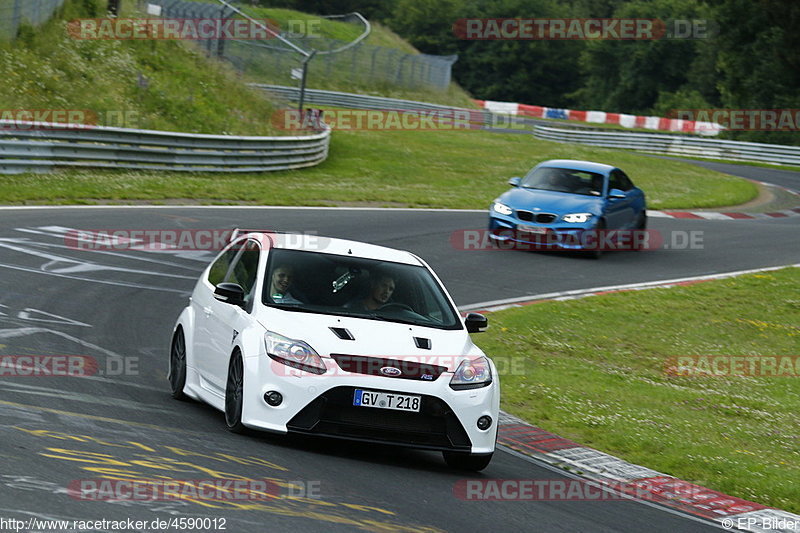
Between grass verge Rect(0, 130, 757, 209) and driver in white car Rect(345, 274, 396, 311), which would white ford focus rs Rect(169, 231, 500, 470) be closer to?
driver in white car Rect(345, 274, 396, 311)

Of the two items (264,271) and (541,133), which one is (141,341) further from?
(541,133)

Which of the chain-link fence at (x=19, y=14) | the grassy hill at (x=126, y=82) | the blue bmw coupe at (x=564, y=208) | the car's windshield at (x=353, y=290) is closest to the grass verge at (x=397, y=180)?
the grassy hill at (x=126, y=82)

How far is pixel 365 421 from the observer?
7.82 metres

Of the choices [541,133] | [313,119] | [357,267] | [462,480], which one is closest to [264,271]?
[357,267]

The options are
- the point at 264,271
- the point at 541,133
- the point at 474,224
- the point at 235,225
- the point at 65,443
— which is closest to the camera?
the point at 65,443

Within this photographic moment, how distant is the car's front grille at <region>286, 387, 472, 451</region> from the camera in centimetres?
779

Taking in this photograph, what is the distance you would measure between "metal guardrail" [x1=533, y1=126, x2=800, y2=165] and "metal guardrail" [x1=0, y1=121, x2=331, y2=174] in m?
28.4

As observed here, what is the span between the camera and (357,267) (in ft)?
29.9

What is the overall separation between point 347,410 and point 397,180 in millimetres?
27116

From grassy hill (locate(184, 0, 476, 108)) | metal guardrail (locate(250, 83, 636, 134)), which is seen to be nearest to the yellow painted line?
grassy hill (locate(184, 0, 476, 108))

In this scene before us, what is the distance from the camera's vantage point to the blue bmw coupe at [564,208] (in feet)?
69.5

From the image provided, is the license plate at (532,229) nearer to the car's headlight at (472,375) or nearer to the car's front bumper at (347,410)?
the car's headlight at (472,375)

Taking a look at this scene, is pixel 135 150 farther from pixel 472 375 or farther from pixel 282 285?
pixel 472 375

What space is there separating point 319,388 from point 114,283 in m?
7.49
